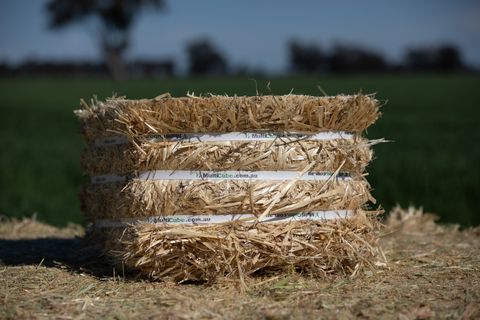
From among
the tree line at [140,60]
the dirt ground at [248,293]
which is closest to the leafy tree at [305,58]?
the tree line at [140,60]

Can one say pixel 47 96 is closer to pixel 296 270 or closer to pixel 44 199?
pixel 44 199

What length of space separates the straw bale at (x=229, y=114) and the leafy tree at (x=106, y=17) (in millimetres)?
83036

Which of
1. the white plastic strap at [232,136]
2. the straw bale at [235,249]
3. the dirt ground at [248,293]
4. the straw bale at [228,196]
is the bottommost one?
the dirt ground at [248,293]

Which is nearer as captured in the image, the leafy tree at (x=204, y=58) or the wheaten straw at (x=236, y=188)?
the wheaten straw at (x=236, y=188)

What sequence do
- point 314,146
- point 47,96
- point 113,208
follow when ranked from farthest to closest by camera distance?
point 47,96, point 113,208, point 314,146

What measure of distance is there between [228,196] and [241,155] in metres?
0.29

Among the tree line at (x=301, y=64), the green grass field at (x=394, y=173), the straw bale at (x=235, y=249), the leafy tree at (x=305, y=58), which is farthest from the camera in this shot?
the leafy tree at (x=305, y=58)

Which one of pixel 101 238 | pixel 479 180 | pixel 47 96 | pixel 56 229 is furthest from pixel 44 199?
pixel 47 96

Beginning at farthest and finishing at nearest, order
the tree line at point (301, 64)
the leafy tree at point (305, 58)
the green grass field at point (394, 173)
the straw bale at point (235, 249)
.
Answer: the leafy tree at point (305, 58), the tree line at point (301, 64), the green grass field at point (394, 173), the straw bale at point (235, 249)

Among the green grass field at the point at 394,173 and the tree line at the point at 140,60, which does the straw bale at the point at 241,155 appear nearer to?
the green grass field at the point at 394,173

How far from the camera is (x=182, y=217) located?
479 centimetres

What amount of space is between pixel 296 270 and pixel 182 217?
941 millimetres

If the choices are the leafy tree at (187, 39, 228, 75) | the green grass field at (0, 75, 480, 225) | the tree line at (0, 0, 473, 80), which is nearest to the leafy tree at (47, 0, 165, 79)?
the tree line at (0, 0, 473, 80)

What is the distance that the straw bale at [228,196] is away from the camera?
4.75m
